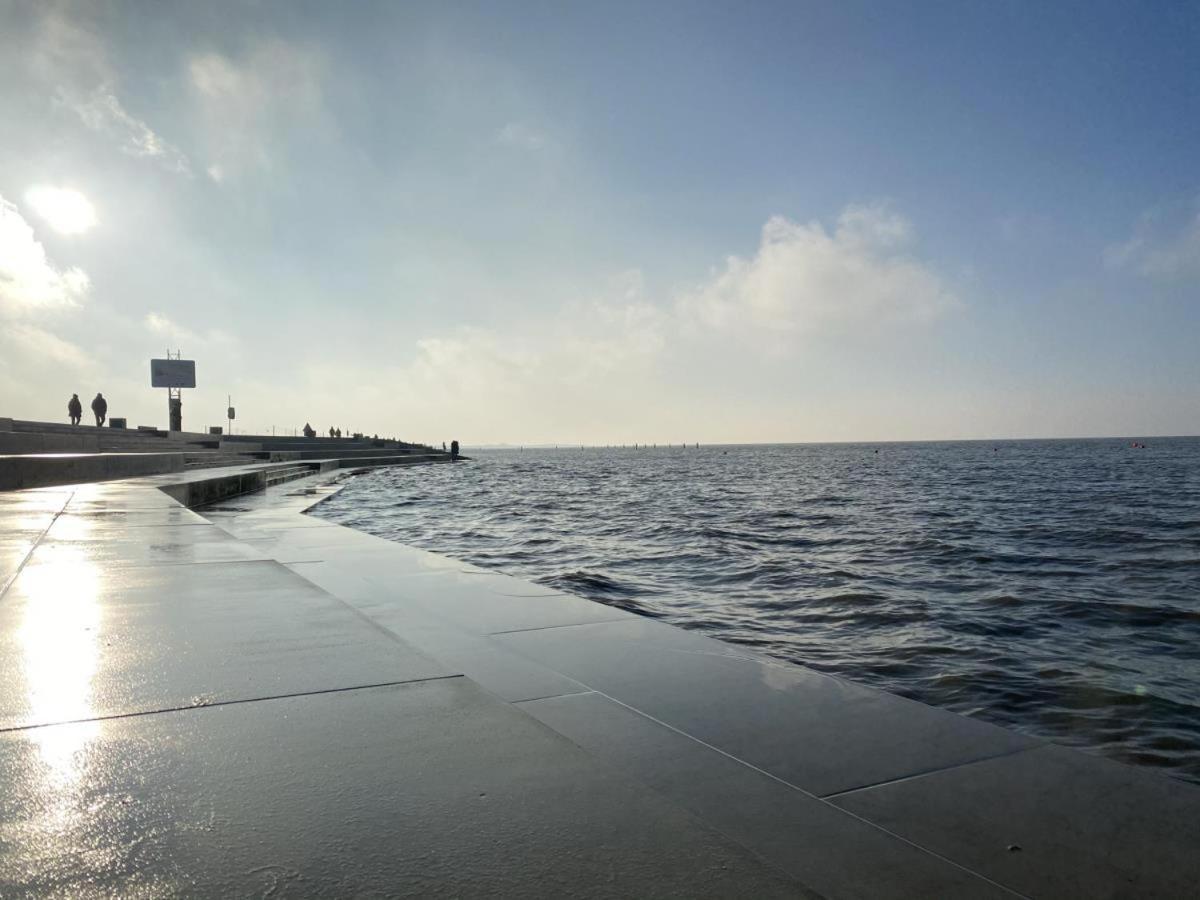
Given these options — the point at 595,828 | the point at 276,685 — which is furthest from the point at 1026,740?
the point at 276,685

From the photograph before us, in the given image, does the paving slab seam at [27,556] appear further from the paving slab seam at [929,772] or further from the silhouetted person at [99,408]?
the silhouetted person at [99,408]

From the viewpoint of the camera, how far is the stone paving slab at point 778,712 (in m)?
2.92

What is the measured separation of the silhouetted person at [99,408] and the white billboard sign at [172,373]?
23.2m

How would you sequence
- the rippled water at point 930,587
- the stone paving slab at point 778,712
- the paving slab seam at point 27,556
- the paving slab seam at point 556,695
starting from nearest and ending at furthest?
the stone paving slab at point 778,712
the paving slab seam at point 556,695
the paving slab seam at point 27,556
the rippled water at point 930,587

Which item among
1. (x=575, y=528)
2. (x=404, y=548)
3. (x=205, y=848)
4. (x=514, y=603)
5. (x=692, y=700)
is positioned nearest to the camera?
(x=205, y=848)

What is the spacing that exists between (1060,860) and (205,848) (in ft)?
7.80

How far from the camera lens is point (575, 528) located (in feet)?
49.1

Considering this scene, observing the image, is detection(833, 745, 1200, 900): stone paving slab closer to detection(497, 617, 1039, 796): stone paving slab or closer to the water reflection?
detection(497, 617, 1039, 796): stone paving slab

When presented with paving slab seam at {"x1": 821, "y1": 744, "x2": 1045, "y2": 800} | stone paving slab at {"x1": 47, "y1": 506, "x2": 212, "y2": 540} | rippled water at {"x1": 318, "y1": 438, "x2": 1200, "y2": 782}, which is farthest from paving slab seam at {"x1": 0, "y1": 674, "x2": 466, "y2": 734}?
stone paving slab at {"x1": 47, "y1": 506, "x2": 212, "y2": 540}

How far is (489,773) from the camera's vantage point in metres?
2.01

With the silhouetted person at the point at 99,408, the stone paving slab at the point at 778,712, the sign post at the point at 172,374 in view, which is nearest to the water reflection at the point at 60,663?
the stone paving slab at the point at 778,712

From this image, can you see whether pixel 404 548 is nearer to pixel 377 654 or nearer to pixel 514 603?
pixel 514 603

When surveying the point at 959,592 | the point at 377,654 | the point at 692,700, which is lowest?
the point at 959,592

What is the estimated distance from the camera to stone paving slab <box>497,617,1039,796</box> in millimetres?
2916
